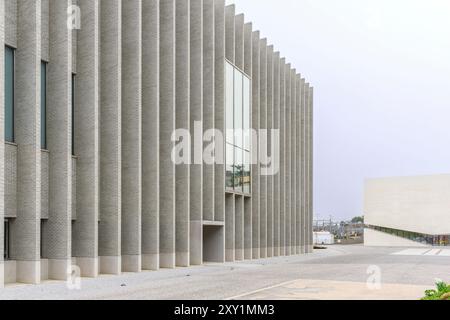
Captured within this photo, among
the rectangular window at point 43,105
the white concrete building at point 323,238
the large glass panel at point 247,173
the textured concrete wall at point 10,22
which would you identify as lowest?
the white concrete building at point 323,238

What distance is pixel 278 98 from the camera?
50562mm

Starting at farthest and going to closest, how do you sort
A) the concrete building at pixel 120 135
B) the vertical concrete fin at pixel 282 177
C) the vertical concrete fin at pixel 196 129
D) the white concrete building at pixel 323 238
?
the white concrete building at pixel 323 238 < the vertical concrete fin at pixel 282 177 < the vertical concrete fin at pixel 196 129 < the concrete building at pixel 120 135

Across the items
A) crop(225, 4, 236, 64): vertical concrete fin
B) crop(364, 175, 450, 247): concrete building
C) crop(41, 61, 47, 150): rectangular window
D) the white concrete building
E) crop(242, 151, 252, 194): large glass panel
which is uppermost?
crop(225, 4, 236, 64): vertical concrete fin

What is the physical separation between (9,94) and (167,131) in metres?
10.9

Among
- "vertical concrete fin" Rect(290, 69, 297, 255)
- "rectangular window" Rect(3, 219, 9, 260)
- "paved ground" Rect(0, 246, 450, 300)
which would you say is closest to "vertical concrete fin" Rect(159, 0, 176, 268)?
"paved ground" Rect(0, 246, 450, 300)

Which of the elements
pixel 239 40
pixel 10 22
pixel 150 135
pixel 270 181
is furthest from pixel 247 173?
pixel 10 22

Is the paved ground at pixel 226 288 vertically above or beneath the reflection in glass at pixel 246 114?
beneath

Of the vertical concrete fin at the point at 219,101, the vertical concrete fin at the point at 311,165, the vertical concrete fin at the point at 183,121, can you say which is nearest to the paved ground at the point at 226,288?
the vertical concrete fin at the point at 183,121

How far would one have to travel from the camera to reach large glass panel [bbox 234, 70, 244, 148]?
4175cm

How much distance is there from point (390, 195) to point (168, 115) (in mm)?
89105

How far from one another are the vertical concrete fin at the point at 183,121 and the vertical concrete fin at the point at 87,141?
8.06m

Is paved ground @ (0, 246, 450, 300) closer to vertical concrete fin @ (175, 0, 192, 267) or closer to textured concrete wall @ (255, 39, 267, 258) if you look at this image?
vertical concrete fin @ (175, 0, 192, 267)

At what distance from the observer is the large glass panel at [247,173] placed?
142ft

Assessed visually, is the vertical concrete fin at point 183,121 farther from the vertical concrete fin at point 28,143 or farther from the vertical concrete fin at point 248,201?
the vertical concrete fin at point 28,143
